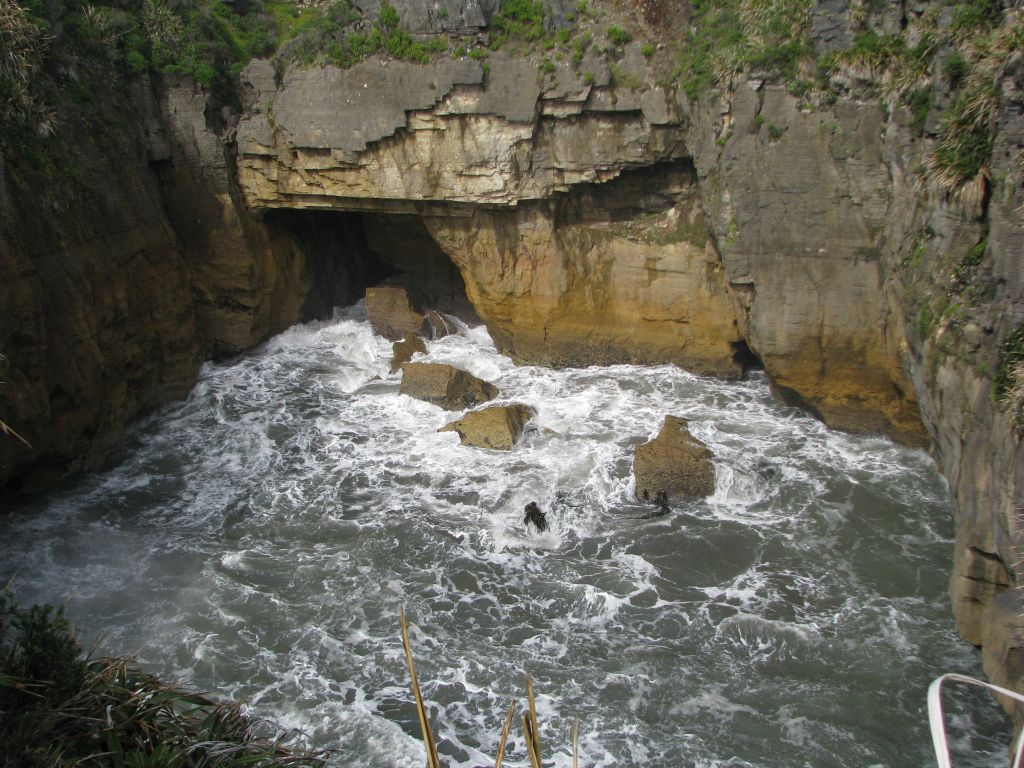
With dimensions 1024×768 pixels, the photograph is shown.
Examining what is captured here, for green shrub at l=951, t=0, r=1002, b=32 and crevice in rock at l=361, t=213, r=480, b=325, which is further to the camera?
crevice in rock at l=361, t=213, r=480, b=325

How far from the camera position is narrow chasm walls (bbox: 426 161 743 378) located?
16453 mm

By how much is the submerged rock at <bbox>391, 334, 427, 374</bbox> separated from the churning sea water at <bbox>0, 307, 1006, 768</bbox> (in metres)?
2.02

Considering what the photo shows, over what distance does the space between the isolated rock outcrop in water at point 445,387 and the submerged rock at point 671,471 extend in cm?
419

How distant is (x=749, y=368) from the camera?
17109mm

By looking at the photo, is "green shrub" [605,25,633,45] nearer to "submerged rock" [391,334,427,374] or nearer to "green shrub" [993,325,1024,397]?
"submerged rock" [391,334,427,374]

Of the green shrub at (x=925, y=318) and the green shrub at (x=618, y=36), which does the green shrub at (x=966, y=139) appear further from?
the green shrub at (x=618, y=36)

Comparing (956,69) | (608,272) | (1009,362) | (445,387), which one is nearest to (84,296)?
(445,387)

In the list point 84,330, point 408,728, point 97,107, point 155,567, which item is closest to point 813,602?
point 408,728

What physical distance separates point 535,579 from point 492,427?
159 inches

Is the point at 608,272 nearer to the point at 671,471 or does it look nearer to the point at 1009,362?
the point at 671,471

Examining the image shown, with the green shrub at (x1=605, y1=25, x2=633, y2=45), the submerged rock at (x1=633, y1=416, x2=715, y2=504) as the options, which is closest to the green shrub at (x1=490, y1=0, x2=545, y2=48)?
the green shrub at (x1=605, y1=25, x2=633, y2=45)

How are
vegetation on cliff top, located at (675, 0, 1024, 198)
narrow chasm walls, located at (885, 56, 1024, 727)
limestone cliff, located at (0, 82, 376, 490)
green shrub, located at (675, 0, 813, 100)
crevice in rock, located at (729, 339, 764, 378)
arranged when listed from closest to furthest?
narrow chasm walls, located at (885, 56, 1024, 727) → vegetation on cliff top, located at (675, 0, 1024, 198) → limestone cliff, located at (0, 82, 376, 490) → green shrub, located at (675, 0, 813, 100) → crevice in rock, located at (729, 339, 764, 378)

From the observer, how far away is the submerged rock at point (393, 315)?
64.9ft

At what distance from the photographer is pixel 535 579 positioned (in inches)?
441
